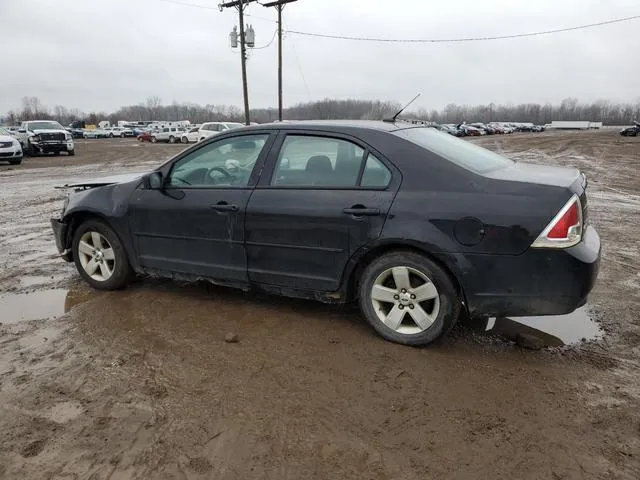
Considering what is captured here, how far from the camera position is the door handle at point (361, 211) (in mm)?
3598

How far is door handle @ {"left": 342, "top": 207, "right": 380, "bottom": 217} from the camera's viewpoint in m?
3.60

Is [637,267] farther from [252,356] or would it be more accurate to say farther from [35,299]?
[35,299]

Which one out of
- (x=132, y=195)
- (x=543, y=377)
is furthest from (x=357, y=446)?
(x=132, y=195)

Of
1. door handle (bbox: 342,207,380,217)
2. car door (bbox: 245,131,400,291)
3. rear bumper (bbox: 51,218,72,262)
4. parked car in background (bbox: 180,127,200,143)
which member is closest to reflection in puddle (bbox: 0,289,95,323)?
rear bumper (bbox: 51,218,72,262)

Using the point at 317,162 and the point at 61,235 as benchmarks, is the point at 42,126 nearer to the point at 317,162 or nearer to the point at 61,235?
the point at 61,235

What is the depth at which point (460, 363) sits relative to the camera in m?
3.47

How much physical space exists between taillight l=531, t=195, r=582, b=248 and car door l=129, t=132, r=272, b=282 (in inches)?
87.2

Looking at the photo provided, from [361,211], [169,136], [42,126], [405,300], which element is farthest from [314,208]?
[169,136]

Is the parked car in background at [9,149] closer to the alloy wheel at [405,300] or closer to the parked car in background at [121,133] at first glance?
the alloy wheel at [405,300]

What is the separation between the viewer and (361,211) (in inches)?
142

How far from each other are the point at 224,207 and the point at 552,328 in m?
2.84

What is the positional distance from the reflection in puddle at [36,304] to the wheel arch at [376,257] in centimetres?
260

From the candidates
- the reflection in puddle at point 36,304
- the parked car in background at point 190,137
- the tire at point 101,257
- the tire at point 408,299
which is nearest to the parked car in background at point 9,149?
the parked car in background at point 190,137

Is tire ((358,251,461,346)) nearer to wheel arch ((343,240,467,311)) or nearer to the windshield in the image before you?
wheel arch ((343,240,467,311))
